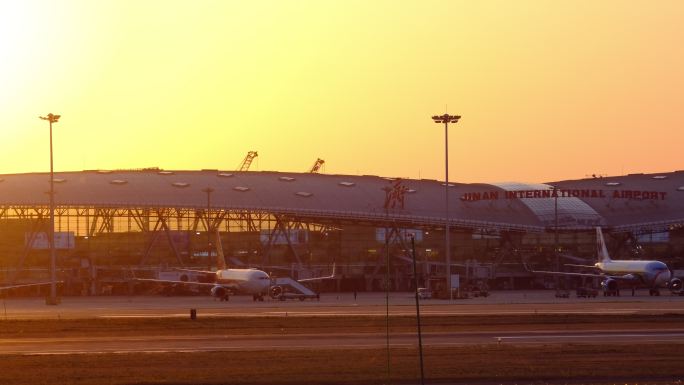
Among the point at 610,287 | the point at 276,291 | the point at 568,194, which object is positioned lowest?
the point at 610,287

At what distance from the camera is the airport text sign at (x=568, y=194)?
154375 millimetres

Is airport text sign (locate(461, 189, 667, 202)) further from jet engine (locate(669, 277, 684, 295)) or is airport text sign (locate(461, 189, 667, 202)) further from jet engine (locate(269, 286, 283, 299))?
jet engine (locate(269, 286, 283, 299))

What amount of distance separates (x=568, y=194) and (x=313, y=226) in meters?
36.4

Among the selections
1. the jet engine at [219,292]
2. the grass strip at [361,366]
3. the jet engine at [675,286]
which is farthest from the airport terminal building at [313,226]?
the grass strip at [361,366]

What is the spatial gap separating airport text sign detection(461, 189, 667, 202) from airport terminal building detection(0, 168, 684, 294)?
0.62ft

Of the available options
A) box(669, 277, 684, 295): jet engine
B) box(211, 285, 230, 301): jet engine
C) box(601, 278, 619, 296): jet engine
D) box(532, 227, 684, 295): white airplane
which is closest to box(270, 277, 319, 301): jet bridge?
box(211, 285, 230, 301): jet engine

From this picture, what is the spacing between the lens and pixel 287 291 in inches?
4405

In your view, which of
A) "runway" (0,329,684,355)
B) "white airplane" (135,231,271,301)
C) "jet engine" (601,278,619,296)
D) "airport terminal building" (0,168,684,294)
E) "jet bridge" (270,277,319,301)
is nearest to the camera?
"runway" (0,329,684,355)

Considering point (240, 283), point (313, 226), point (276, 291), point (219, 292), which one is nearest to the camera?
point (276, 291)

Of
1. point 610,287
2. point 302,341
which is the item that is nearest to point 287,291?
point 610,287

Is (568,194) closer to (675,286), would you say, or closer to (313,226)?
(313,226)

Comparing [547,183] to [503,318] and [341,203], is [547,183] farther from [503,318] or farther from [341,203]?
[503,318]

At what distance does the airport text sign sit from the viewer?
15438 cm

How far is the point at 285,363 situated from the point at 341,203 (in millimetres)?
107163
